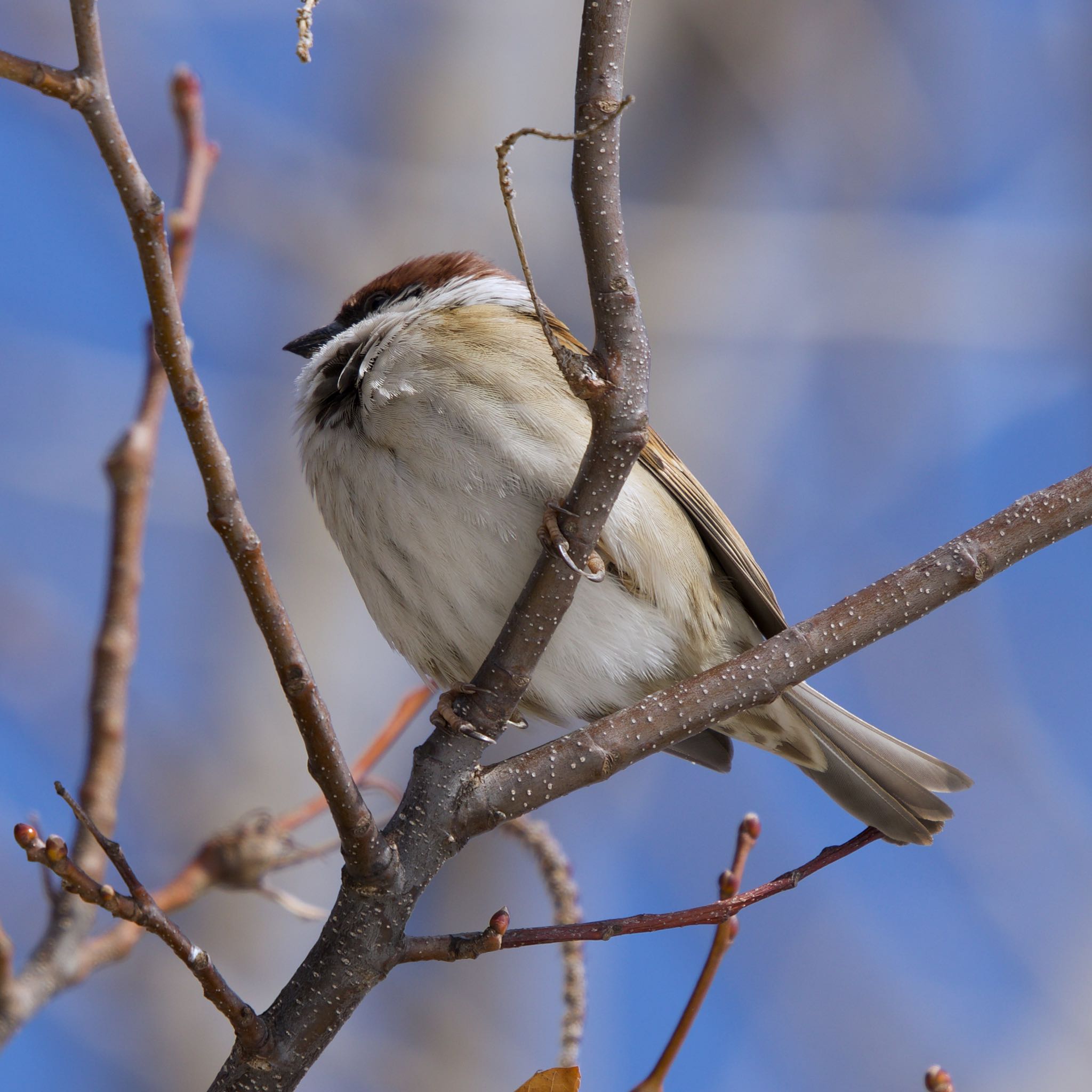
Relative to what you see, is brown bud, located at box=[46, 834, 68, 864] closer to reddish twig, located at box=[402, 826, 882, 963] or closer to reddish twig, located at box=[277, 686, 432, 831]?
reddish twig, located at box=[402, 826, 882, 963]

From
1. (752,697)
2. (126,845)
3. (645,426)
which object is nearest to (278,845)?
(752,697)

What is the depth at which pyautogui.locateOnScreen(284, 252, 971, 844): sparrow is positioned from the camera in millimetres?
2592

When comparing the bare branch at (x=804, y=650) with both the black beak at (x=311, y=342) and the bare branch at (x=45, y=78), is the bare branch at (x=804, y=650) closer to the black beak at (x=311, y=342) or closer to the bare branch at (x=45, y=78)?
the bare branch at (x=45, y=78)

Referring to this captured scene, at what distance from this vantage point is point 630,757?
6.86 feet

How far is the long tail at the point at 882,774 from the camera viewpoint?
289 cm

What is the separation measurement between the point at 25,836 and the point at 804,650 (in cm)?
129

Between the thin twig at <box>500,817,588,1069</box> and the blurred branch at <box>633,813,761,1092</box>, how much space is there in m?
0.19

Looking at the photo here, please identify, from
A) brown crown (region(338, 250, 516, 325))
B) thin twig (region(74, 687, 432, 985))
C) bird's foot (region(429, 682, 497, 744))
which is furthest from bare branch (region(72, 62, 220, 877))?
brown crown (region(338, 250, 516, 325))

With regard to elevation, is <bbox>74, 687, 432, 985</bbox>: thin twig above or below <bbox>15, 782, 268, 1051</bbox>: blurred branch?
above

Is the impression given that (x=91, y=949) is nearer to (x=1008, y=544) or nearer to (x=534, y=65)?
(x=1008, y=544)

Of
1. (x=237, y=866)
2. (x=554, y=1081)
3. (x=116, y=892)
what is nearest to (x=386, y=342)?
(x=237, y=866)

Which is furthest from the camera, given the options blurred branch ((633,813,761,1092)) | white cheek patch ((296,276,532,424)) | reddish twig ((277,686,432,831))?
white cheek patch ((296,276,532,424))

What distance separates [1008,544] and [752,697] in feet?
1.69

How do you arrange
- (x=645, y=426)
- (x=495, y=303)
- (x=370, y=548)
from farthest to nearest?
(x=495, y=303), (x=370, y=548), (x=645, y=426)
